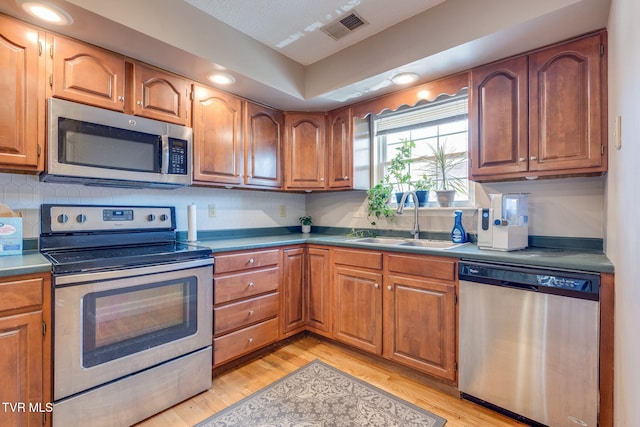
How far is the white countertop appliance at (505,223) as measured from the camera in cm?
185

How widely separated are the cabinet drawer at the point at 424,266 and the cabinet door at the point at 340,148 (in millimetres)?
936

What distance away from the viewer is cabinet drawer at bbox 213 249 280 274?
2139 millimetres

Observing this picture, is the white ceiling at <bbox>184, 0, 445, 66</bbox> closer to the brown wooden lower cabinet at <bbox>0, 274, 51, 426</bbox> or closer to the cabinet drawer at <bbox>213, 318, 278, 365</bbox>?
the brown wooden lower cabinet at <bbox>0, 274, 51, 426</bbox>

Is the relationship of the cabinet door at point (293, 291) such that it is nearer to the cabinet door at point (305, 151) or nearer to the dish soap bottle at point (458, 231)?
the cabinet door at point (305, 151)

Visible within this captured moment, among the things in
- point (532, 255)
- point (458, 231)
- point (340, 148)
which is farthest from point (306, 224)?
point (532, 255)

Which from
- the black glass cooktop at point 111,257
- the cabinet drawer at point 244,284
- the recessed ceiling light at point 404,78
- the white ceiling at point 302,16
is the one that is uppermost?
the white ceiling at point 302,16

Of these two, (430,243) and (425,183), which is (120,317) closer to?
(430,243)

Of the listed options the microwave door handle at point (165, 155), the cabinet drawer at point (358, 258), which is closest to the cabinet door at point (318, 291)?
the cabinet drawer at point (358, 258)

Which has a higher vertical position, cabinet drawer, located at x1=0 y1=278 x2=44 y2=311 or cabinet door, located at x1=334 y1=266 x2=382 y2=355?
cabinet drawer, located at x1=0 y1=278 x2=44 y2=311

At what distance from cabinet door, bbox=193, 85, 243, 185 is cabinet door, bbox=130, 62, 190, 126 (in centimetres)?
10

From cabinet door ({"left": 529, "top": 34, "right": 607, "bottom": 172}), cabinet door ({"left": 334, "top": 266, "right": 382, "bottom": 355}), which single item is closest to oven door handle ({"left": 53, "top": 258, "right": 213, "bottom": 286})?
cabinet door ({"left": 334, "top": 266, "right": 382, "bottom": 355})

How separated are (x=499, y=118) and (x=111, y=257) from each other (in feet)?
8.04

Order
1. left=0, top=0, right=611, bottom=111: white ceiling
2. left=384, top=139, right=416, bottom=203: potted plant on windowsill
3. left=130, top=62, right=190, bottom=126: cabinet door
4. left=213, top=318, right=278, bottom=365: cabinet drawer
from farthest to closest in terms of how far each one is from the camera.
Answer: left=384, top=139, right=416, bottom=203: potted plant on windowsill, left=213, top=318, right=278, bottom=365: cabinet drawer, left=130, top=62, right=190, bottom=126: cabinet door, left=0, top=0, right=611, bottom=111: white ceiling

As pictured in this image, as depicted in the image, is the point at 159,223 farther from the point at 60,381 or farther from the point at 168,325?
the point at 60,381
